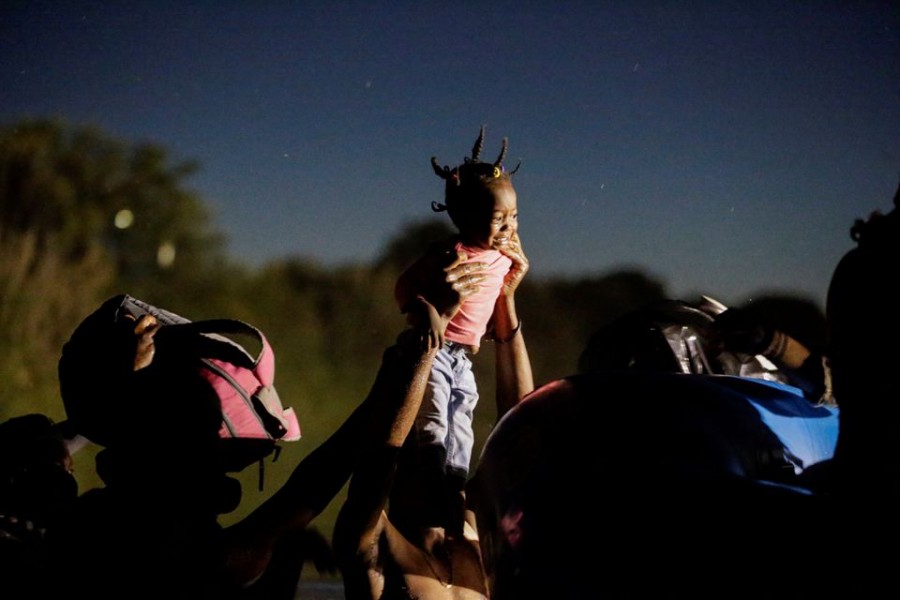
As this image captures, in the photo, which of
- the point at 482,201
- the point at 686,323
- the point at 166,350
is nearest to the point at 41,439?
the point at 166,350

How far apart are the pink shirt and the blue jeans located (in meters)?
0.03

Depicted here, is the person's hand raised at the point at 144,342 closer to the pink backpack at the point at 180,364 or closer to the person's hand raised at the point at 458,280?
the pink backpack at the point at 180,364

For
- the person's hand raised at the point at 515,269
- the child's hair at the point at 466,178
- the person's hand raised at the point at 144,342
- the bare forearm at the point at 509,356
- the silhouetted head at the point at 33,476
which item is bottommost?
the silhouetted head at the point at 33,476

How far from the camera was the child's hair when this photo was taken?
2.23 meters

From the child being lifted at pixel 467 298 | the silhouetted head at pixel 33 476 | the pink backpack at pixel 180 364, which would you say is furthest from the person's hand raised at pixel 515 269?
the silhouetted head at pixel 33 476

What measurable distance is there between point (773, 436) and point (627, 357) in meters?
0.65

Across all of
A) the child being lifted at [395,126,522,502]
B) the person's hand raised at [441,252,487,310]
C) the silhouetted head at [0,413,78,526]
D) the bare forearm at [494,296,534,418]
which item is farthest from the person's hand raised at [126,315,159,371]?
the bare forearm at [494,296,534,418]

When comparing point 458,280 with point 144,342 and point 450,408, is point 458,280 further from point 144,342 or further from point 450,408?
point 144,342

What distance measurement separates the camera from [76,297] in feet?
20.9

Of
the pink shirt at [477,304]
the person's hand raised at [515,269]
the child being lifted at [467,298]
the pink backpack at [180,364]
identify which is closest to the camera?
the pink backpack at [180,364]

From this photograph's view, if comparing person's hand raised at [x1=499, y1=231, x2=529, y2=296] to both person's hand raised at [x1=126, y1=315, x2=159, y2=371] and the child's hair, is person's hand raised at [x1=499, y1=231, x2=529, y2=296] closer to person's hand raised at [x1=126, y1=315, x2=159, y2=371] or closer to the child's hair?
the child's hair

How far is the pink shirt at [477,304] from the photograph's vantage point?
2225 millimetres

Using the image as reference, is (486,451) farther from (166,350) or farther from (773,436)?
(166,350)

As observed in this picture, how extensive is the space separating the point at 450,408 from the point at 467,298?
0.97 feet
